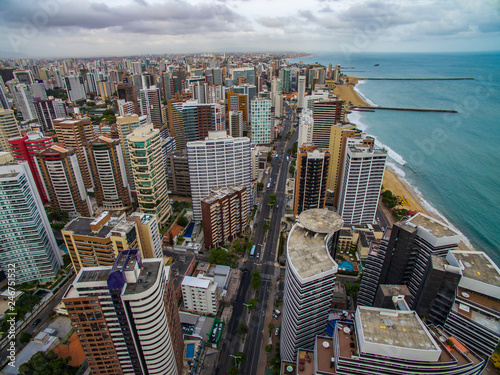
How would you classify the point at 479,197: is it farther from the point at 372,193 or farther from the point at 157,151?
the point at 157,151

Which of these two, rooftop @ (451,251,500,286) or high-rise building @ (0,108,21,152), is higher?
high-rise building @ (0,108,21,152)

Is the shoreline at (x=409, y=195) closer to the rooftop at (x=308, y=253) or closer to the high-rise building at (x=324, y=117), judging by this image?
the high-rise building at (x=324, y=117)

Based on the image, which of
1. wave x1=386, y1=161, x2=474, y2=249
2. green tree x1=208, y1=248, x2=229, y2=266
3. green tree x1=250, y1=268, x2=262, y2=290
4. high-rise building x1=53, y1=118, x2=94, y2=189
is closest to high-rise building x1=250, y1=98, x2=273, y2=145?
wave x1=386, y1=161, x2=474, y2=249

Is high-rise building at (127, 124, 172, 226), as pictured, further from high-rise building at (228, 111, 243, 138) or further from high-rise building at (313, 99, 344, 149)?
high-rise building at (313, 99, 344, 149)

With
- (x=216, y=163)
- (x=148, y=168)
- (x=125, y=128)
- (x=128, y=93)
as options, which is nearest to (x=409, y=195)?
(x=216, y=163)

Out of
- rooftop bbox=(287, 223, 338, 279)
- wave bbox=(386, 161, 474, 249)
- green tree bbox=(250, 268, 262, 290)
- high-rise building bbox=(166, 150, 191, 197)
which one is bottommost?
wave bbox=(386, 161, 474, 249)

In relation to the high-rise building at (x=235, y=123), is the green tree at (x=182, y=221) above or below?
below

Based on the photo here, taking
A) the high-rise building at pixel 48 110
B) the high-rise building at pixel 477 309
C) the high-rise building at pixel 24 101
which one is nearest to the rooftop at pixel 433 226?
the high-rise building at pixel 477 309

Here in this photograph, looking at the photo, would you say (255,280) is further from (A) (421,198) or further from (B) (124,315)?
(A) (421,198)
